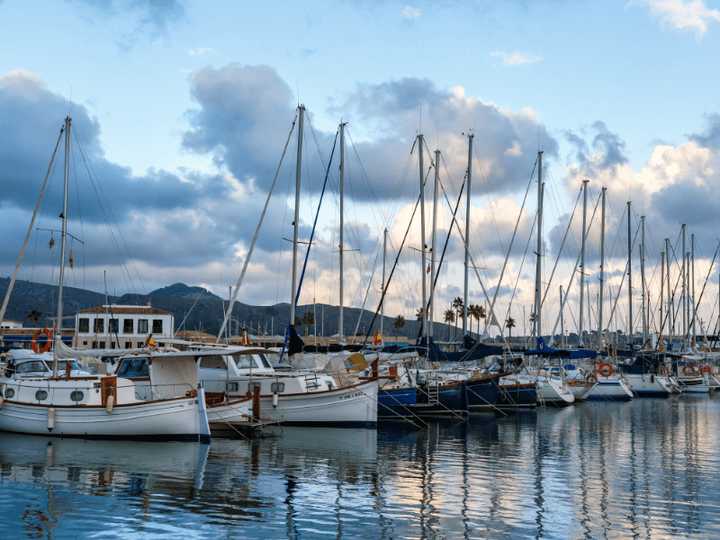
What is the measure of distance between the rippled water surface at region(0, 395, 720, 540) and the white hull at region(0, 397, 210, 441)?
1.73ft

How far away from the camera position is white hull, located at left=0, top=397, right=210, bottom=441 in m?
23.4

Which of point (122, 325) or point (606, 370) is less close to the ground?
point (122, 325)

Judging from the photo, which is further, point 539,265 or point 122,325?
point 122,325

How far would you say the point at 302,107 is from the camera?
124 ft

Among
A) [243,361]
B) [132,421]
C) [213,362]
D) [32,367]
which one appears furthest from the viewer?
[32,367]

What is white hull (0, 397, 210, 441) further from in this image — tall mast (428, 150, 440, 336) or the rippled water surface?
tall mast (428, 150, 440, 336)

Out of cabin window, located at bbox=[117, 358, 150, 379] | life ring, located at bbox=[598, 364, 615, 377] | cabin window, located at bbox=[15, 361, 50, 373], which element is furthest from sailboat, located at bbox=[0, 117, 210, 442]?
life ring, located at bbox=[598, 364, 615, 377]

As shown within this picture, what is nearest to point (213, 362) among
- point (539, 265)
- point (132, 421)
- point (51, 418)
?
point (132, 421)

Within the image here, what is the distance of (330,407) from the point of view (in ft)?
94.7

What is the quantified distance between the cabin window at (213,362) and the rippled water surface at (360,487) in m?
4.91

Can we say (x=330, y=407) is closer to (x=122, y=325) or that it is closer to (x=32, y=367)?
(x=32, y=367)

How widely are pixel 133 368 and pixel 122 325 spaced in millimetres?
66241

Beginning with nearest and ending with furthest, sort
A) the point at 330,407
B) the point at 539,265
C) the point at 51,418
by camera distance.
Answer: the point at 51,418, the point at 330,407, the point at 539,265

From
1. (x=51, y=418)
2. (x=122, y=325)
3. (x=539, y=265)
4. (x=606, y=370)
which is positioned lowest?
(x=51, y=418)
